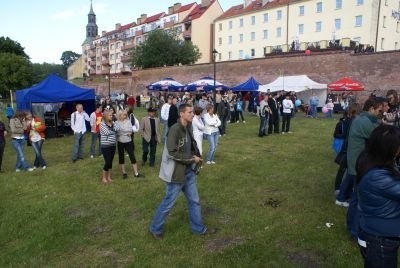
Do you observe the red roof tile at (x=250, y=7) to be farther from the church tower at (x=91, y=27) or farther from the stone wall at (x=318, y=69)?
the church tower at (x=91, y=27)

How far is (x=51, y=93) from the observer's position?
16.0m

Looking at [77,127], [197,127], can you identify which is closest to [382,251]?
[197,127]

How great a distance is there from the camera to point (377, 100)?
514 centimetres

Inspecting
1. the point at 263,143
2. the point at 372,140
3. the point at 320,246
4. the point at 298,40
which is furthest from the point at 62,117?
the point at 298,40

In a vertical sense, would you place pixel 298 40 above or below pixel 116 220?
above

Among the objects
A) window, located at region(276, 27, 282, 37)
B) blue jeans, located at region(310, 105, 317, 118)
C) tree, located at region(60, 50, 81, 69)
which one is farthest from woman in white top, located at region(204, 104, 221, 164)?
tree, located at region(60, 50, 81, 69)

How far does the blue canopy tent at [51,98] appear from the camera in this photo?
1573 cm

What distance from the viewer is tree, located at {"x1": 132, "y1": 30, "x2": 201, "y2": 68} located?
5368 centimetres

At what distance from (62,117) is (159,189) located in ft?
38.4

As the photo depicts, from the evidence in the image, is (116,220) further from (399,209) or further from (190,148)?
(399,209)

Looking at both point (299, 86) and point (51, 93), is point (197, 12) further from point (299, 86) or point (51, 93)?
point (51, 93)

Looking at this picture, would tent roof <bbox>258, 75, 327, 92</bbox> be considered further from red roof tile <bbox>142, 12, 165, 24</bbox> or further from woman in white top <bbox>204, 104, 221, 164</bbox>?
red roof tile <bbox>142, 12, 165, 24</bbox>

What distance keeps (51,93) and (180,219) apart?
11.9 metres

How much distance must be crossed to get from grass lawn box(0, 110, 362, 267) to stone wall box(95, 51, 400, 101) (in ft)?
69.0
